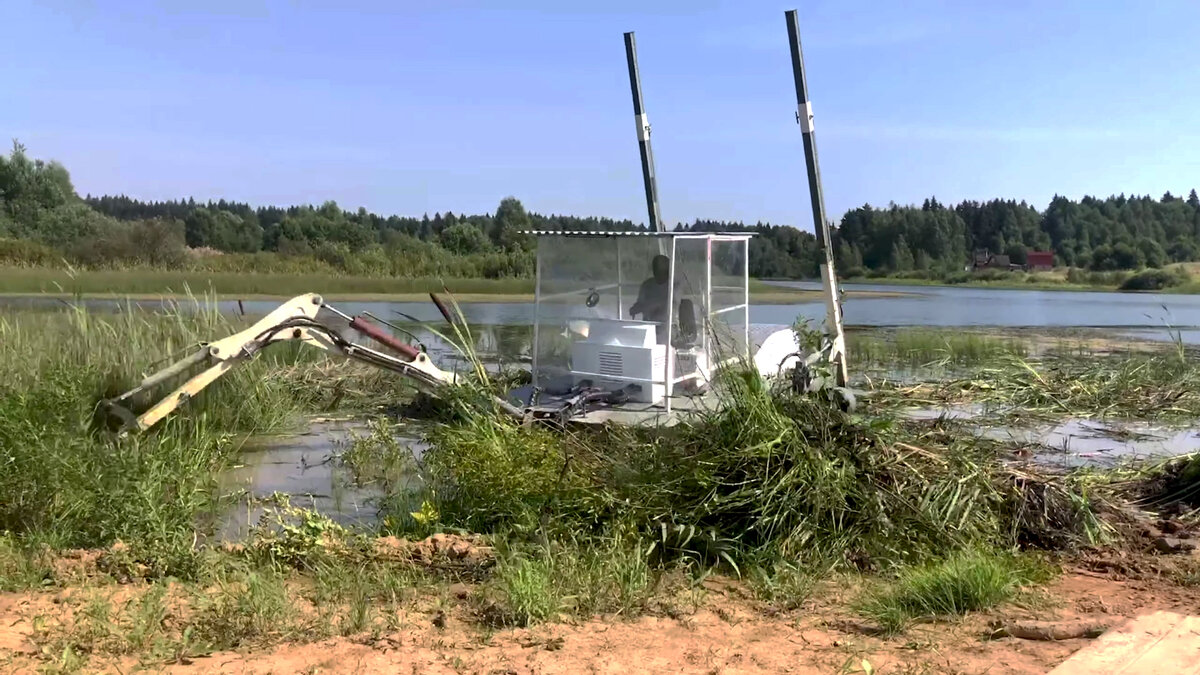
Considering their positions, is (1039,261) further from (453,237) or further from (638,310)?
(638,310)

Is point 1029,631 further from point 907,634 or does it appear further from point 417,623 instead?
point 417,623

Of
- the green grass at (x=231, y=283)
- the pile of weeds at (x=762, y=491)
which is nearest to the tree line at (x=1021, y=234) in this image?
the green grass at (x=231, y=283)

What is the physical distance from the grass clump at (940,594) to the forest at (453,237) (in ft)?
17.6

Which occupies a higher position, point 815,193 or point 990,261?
point 815,193

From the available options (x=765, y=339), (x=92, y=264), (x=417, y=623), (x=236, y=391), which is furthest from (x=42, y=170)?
(x=417, y=623)

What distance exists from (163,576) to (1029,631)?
179 inches

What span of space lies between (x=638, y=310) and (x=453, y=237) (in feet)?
125

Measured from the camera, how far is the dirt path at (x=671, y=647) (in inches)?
154

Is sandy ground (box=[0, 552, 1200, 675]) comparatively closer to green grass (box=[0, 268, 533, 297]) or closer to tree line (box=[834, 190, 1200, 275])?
green grass (box=[0, 268, 533, 297])

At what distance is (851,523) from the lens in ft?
19.9

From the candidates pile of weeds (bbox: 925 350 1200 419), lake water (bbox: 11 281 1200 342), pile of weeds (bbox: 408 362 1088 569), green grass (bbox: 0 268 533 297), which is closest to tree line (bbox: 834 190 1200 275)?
lake water (bbox: 11 281 1200 342)

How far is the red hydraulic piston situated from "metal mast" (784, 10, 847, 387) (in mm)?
4479

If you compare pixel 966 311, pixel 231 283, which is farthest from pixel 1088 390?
pixel 231 283

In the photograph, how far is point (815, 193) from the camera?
10.4 metres
